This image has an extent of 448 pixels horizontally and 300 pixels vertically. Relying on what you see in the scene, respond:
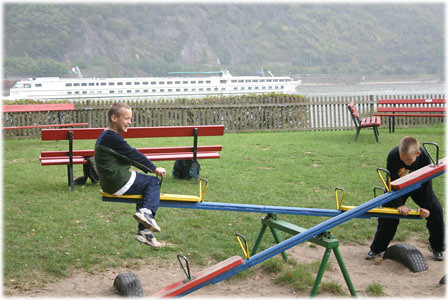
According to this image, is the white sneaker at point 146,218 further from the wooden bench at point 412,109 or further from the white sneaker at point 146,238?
the wooden bench at point 412,109

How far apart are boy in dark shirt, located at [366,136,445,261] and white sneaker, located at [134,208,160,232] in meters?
2.31

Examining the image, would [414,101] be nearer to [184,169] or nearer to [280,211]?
[184,169]

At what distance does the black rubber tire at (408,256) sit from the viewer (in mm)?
4891

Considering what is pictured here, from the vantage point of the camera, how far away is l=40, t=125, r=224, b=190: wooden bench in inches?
299

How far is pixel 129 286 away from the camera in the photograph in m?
4.26

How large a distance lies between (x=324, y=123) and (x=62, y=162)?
38.9ft

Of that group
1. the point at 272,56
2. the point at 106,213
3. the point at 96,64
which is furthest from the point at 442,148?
the point at 272,56

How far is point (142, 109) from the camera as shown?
1716 centimetres

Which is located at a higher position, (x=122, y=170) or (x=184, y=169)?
(x=122, y=170)

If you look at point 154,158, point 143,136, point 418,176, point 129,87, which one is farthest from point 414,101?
point 129,87

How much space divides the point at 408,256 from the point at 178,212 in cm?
296

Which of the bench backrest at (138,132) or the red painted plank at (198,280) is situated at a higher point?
the bench backrest at (138,132)

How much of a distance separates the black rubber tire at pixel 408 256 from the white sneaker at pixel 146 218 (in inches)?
95.7

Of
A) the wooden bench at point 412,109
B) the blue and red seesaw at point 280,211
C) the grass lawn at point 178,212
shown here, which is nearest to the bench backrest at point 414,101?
the wooden bench at point 412,109
